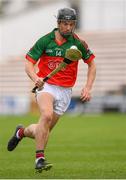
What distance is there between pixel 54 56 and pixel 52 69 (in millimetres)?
177

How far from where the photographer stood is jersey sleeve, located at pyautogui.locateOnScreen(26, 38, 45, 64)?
1084cm

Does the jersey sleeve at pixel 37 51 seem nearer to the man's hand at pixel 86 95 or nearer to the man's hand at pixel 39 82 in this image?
the man's hand at pixel 39 82

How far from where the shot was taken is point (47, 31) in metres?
41.2

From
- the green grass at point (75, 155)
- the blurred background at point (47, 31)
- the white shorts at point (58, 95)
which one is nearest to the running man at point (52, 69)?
the white shorts at point (58, 95)

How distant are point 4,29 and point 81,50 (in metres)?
32.9

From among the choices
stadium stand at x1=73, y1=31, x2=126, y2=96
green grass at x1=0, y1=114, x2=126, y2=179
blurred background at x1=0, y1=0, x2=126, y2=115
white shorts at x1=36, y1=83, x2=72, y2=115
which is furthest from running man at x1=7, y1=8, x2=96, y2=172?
stadium stand at x1=73, y1=31, x2=126, y2=96

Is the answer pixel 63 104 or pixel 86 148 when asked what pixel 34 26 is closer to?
pixel 86 148

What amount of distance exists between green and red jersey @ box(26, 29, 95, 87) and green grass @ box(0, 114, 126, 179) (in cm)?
124

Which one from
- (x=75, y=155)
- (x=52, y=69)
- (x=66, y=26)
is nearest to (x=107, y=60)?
(x=75, y=155)

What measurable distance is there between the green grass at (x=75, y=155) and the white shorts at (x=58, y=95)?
840mm

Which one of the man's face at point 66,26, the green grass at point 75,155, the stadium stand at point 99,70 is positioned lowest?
the green grass at point 75,155

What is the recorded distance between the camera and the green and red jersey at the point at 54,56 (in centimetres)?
1087

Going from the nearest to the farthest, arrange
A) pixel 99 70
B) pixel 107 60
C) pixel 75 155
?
pixel 75 155 → pixel 99 70 → pixel 107 60

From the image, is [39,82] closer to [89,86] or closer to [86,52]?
[89,86]
